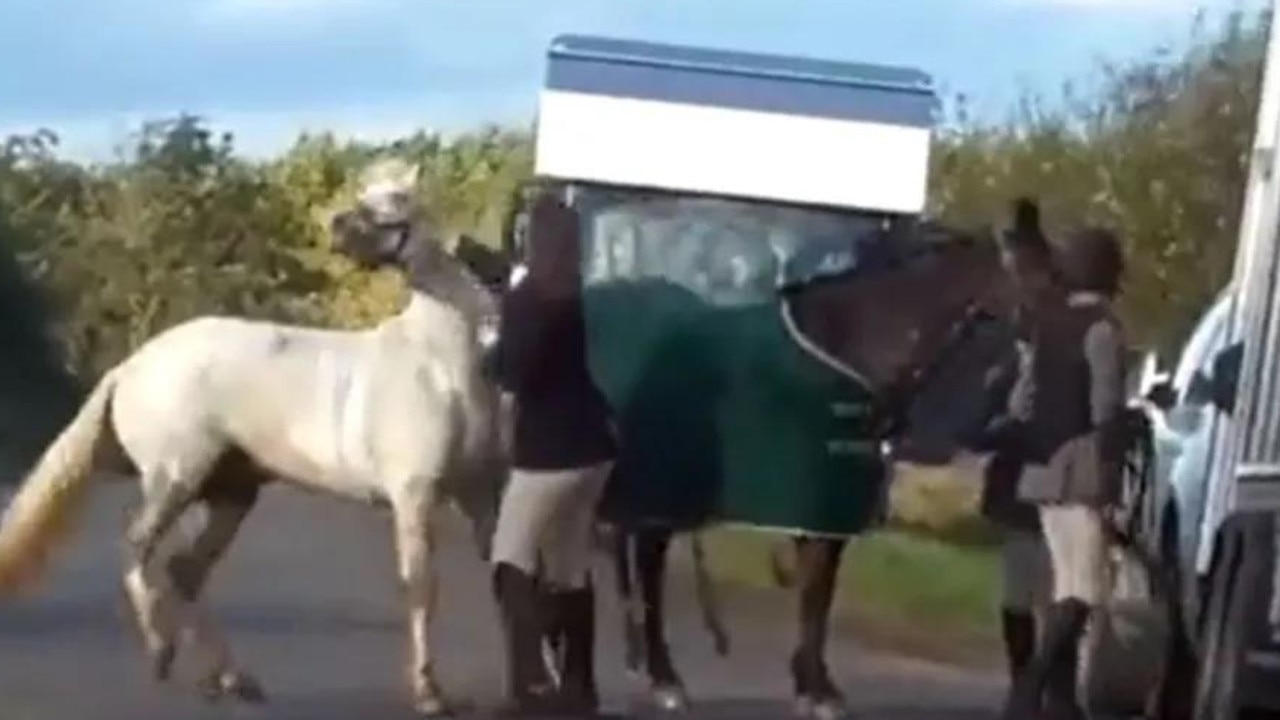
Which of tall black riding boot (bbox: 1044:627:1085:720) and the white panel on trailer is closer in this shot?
the white panel on trailer

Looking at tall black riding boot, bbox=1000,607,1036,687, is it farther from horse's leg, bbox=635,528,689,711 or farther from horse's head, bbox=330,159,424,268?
horse's head, bbox=330,159,424,268

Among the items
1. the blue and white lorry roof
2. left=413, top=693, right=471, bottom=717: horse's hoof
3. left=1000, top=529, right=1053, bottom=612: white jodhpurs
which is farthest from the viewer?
left=1000, top=529, right=1053, bottom=612: white jodhpurs

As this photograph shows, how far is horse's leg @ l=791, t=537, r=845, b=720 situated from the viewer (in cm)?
1406

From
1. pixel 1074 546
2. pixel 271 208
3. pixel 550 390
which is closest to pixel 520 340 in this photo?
pixel 550 390

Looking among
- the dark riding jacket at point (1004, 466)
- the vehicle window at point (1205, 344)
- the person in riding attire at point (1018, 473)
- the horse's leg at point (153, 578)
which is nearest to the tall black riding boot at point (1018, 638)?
the person in riding attire at point (1018, 473)

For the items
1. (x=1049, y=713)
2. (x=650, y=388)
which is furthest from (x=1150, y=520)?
(x=650, y=388)

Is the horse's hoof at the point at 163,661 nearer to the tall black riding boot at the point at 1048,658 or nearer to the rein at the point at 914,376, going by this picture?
the rein at the point at 914,376

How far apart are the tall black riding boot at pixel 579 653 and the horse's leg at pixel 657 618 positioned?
0.14 meters

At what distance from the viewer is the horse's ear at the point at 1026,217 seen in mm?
14109

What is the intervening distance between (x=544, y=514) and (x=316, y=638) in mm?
642

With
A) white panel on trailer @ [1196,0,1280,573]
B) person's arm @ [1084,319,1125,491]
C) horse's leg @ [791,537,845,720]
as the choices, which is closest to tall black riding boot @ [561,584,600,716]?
horse's leg @ [791,537,845,720]

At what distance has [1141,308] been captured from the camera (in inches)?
561

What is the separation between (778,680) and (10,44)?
8.16ft

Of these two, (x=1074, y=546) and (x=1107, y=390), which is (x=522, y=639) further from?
(x=1107, y=390)
